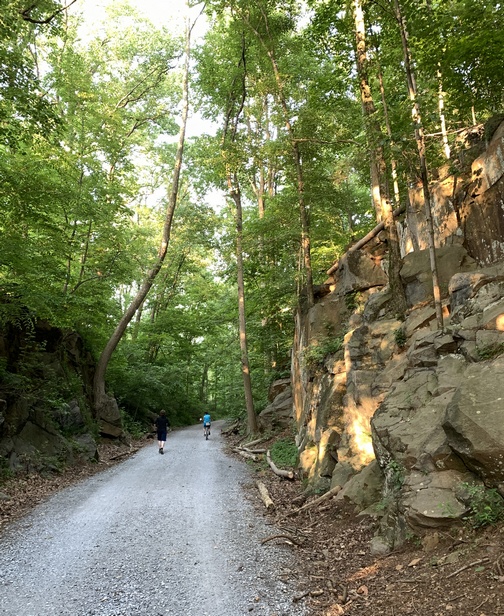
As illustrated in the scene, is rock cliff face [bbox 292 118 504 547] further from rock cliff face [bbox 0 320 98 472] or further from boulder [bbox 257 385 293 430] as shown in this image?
rock cliff face [bbox 0 320 98 472]

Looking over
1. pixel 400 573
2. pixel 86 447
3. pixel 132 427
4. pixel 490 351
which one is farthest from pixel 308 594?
pixel 132 427

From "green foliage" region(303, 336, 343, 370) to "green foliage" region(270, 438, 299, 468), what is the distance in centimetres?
271

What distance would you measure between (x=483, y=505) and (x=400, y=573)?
119 cm

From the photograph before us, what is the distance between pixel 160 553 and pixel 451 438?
435 centimetres

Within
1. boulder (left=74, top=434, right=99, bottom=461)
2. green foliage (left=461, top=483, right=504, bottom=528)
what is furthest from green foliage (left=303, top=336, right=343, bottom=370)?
boulder (left=74, top=434, right=99, bottom=461)

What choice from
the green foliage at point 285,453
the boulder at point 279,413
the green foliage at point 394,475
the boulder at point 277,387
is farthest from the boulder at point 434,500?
the boulder at point 277,387

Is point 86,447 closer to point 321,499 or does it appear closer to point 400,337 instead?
point 321,499

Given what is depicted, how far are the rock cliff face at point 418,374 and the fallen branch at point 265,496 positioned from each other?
1.10 metres

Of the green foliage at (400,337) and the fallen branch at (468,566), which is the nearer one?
the fallen branch at (468,566)

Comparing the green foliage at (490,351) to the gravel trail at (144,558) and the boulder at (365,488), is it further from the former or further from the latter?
the gravel trail at (144,558)

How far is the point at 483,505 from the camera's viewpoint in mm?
4203

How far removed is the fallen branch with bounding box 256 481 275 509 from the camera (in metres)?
7.92

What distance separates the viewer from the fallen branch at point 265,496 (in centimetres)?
792

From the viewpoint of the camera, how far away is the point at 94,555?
18.3 feet
